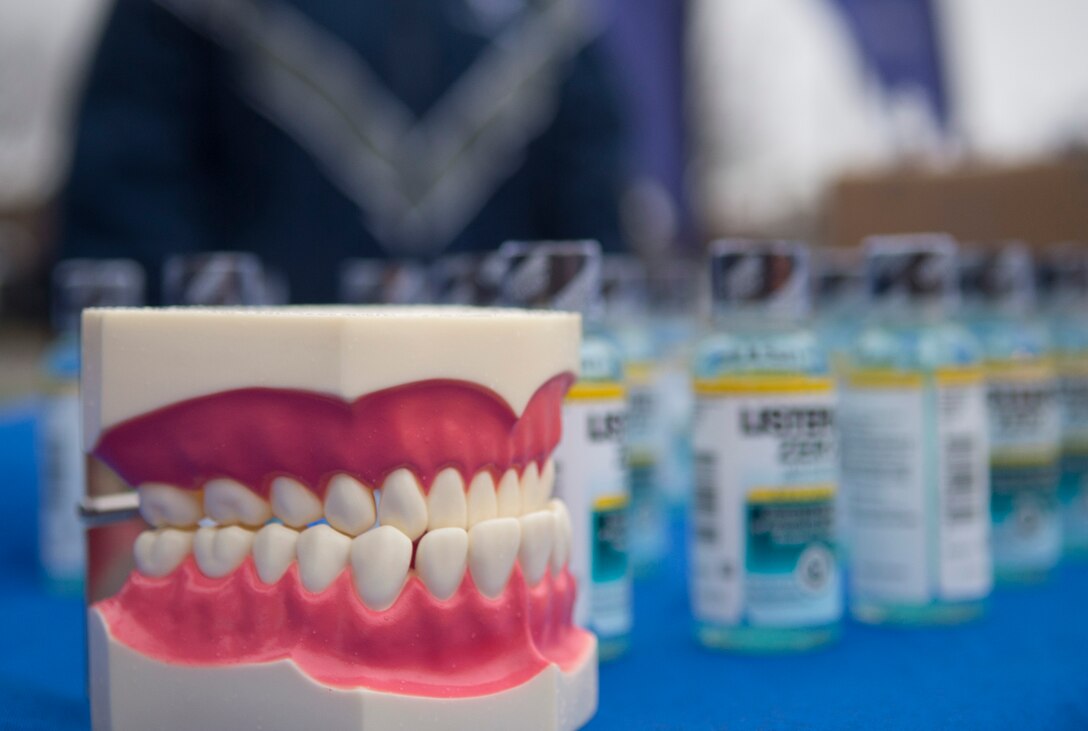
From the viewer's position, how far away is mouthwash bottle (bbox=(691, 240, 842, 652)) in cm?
82

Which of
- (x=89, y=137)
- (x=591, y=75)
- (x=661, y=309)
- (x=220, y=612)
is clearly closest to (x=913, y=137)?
(x=591, y=75)

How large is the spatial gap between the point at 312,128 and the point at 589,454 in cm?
123

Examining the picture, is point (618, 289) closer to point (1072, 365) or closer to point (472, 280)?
point (472, 280)

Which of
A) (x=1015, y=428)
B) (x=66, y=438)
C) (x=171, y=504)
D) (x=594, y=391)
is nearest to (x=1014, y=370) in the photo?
(x=1015, y=428)

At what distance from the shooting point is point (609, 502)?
0.83 m

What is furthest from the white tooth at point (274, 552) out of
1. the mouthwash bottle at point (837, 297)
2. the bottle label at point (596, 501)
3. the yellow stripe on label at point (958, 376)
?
the mouthwash bottle at point (837, 297)

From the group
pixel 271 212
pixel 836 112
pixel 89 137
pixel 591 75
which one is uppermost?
pixel 836 112

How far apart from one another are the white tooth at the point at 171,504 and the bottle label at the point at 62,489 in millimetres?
462

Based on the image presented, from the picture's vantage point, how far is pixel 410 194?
1933mm

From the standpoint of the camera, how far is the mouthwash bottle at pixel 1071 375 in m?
1.19

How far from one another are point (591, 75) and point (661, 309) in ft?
2.57

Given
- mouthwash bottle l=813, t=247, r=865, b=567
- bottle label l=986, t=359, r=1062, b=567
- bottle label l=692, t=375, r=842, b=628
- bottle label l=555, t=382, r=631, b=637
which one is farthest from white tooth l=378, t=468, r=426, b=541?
mouthwash bottle l=813, t=247, r=865, b=567

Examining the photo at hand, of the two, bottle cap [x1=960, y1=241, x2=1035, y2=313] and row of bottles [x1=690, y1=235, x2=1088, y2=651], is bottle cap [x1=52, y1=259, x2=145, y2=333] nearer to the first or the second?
row of bottles [x1=690, y1=235, x2=1088, y2=651]

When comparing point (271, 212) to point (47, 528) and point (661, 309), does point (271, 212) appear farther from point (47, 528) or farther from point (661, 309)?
point (47, 528)
